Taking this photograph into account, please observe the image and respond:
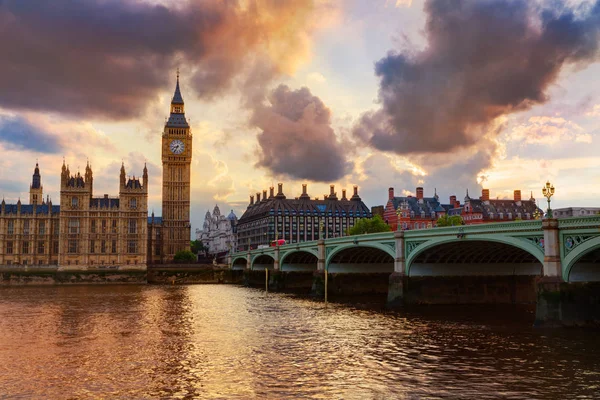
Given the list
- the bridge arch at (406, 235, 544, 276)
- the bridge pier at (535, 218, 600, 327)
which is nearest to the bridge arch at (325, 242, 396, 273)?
the bridge arch at (406, 235, 544, 276)

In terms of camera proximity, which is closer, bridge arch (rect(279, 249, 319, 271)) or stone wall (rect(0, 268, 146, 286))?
bridge arch (rect(279, 249, 319, 271))

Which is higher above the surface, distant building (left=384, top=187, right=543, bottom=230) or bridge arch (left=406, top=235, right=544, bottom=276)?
distant building (left=384, top=187, right=543, bottom=230)

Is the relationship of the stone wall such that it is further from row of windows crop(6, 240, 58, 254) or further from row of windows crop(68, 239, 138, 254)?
row of windows crop(6, 240, 58, 254)

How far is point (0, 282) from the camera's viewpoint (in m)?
111

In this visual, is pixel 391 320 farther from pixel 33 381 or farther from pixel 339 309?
pixel 33 381

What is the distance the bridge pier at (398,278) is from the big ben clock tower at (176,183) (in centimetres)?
10640

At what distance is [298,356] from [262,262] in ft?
289

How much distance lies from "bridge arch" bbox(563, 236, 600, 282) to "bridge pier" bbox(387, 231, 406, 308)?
18707mm

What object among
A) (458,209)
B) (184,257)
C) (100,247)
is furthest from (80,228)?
(458,209)

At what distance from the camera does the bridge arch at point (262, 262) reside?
114m

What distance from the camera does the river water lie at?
2356 centimetres

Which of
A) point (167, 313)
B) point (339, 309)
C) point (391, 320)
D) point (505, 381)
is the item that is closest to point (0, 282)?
point (167, 313)

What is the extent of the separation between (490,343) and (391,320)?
39.4 ft

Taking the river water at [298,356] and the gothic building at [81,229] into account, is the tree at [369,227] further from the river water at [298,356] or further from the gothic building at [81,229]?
the river water at [298,356]
